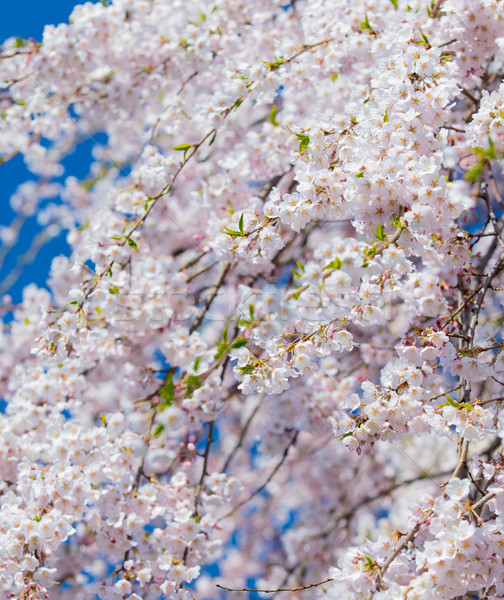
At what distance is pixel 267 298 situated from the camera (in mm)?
3496

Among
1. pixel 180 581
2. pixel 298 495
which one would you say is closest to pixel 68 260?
pixel 180 581

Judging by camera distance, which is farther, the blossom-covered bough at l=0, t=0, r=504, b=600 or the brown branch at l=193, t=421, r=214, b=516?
the brown branch at l=193, t=421, r=214, b=516

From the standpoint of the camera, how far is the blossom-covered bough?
2055 mm

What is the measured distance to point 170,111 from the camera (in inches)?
150

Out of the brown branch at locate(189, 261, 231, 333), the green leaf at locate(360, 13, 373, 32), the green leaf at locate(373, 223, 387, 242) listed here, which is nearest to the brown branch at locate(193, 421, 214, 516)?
the brown branch at locate(189, 261, 231, 333)

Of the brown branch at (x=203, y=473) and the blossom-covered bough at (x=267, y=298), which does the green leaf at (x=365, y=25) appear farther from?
the brown branch at (x=203, y=473)

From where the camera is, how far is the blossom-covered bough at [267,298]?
2.05 meters

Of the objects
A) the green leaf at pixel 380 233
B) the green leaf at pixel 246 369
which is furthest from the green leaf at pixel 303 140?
the green leaf at pixel 246 369

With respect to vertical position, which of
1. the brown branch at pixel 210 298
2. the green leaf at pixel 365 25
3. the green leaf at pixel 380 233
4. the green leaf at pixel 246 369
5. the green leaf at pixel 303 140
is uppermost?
the green leaf at pixel 365 25

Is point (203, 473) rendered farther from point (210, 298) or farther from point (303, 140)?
point (303, 140)

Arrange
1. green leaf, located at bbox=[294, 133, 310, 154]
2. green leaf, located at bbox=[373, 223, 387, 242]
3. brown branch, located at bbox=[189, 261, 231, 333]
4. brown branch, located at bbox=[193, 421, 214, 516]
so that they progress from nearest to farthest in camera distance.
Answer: green leaf, located at bbox=[373, 223, 387, 242]
green leaf, located at bbox=[294, 133, 310, 154]
brown branch, located at bbox=[193, 421, 214, 516]
brown branch, located at bbox=[189, 261, 231, 333]

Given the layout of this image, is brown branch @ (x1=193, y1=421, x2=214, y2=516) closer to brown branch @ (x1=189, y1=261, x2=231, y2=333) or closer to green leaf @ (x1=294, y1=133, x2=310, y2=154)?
brown branch @ (x1=189, y1=261, x2=231, y2=333)

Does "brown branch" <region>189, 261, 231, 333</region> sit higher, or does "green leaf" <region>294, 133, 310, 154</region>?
"brown branch" <region>189, 261, 231, 333</region>

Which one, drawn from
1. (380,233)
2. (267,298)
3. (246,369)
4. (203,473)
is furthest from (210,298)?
(380,233)
